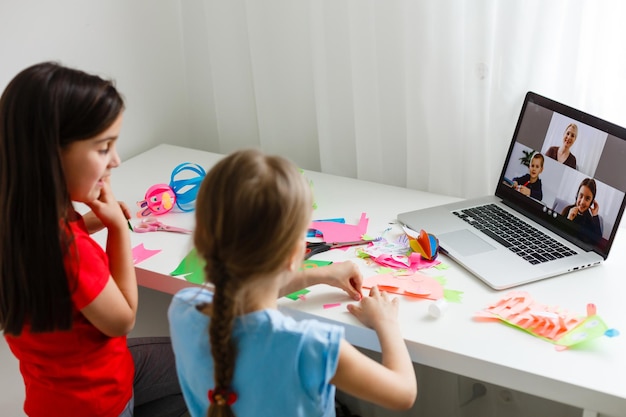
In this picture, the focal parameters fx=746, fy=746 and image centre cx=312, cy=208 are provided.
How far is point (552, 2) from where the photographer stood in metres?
1.45

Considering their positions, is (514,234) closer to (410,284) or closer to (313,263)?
(410,284)

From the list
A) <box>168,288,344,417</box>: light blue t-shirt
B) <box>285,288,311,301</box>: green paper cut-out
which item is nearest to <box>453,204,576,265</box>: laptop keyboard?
<box>285,288,311,301</box>: green paper cut-out

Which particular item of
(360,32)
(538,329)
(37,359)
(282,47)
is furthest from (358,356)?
(282,47)

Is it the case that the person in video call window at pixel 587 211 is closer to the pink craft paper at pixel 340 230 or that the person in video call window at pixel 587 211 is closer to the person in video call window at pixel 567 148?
the person in video call window at pixel 567 148

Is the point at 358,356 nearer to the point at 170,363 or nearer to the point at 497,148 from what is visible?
the point at 170,363

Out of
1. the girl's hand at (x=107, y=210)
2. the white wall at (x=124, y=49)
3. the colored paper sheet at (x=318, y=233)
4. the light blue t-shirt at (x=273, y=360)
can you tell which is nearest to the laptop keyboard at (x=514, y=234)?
the colored paper sheet at (x=318, y=233)

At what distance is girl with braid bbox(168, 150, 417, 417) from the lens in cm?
90

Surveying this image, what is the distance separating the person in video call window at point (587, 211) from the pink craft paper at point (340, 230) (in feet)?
1.30

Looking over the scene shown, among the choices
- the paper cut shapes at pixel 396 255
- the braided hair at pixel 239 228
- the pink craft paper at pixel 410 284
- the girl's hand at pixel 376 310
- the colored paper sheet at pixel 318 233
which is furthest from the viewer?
the colored paper sheet at pixel 318 233

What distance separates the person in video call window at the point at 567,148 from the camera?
54.1 inches

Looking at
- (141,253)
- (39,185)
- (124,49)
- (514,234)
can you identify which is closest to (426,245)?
(514,234)

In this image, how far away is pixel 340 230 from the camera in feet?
4.88

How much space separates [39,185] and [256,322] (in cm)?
39

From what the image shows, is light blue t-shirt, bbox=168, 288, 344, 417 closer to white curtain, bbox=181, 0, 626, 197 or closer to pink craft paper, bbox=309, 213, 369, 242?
pink craft paper, bbox=309, 213, 369, 242
